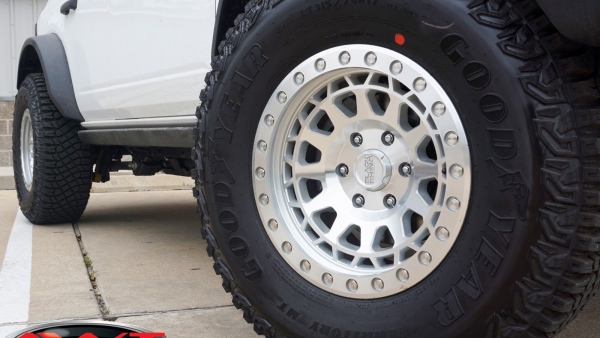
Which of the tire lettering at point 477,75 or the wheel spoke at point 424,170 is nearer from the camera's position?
the tire lettering at point 477,75

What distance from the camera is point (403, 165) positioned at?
1865 mm

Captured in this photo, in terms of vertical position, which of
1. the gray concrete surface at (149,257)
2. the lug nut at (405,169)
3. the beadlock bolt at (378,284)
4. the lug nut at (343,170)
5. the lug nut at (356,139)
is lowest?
the gray concrete surface at (149,257)

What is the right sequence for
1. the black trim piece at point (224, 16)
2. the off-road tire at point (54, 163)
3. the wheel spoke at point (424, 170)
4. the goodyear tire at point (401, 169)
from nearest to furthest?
the goodyear tire at point (401, 169) → the wheel spoke at point (424, 170) → the black trim piece at point (224, 16) → the off-road tire at point (54, 163)

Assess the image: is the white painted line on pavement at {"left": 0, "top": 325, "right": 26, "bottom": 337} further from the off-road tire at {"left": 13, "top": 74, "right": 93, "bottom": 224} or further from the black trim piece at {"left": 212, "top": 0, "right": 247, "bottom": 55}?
the off-road tire at {"left": 13, "top": 74, "right": 93, "bottom": 224}

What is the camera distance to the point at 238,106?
6.81ft

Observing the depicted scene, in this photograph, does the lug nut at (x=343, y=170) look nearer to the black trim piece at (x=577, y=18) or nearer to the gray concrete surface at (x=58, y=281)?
the black trim piece at (x=577, y=18)

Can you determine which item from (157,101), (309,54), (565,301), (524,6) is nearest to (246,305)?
(309,54)

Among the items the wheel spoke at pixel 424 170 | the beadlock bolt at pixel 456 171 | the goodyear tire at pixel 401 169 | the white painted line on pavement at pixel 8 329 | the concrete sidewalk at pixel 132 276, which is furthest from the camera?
the concrete sidewalk at pixel 132 276

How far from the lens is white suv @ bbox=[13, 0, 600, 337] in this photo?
1562 millimetres

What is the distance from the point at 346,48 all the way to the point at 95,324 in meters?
1.06

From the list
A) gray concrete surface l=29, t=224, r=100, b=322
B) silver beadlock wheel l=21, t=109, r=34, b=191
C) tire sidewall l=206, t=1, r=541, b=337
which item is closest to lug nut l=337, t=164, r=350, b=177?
tire sidewall l=206, t=1, r=541, b=337

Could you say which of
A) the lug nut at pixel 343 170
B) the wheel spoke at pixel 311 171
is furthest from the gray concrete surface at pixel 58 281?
the lug nut at pixel 343 170

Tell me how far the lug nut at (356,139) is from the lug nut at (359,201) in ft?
0.45

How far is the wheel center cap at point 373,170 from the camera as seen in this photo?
189 cm
